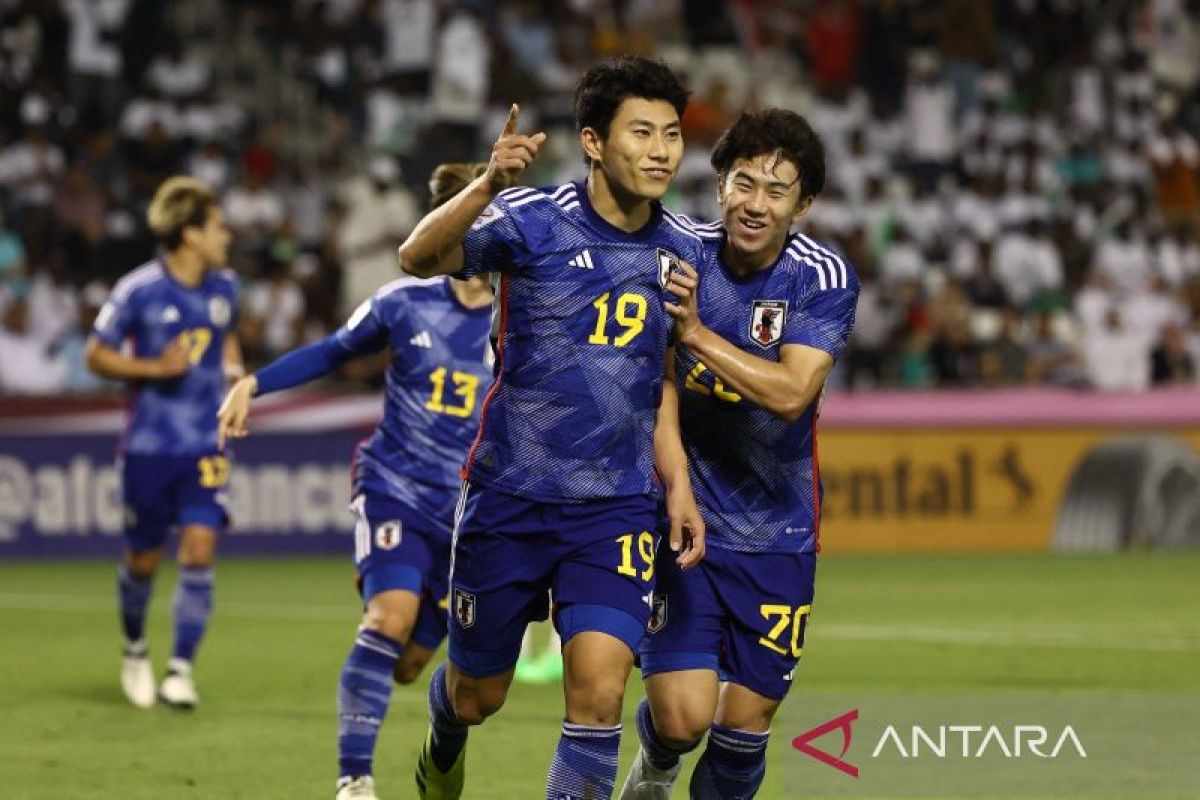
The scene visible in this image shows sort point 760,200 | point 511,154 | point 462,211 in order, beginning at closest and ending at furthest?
point 511,154
point 462,211
point 760,200

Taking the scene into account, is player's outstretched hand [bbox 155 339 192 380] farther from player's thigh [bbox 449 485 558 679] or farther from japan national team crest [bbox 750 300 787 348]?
japan national team crest [bbox 750 300 787 348]

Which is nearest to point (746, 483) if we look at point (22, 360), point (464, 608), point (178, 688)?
point (464, 608)

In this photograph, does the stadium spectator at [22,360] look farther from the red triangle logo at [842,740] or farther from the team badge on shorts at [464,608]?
the team badge on shorts at [464,608]

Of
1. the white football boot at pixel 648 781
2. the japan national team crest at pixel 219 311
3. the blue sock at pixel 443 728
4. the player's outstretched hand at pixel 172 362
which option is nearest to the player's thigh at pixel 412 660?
the blue sock at pixel 443 728

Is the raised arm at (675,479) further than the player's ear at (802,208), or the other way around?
the player's ear at (802,208)

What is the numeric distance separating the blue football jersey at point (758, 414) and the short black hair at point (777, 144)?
24 cm

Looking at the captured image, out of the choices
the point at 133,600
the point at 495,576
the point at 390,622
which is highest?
the point at 495,576

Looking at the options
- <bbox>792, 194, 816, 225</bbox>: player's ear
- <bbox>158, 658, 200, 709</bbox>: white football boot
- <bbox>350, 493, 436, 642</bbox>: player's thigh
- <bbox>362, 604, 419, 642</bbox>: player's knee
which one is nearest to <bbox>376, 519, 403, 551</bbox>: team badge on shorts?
<bbox>350, 493, 436, 642</bbox>: player's thigh

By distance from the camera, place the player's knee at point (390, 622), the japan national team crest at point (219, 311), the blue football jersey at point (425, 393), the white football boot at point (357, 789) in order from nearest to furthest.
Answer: the white football boot at point (357, 789) < the player's knee at point (390, 622) < the blue football jersey at point (425, 393) < the japan national team crest at point (219, 311)

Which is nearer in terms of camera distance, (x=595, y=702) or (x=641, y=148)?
(x=595, y=702)

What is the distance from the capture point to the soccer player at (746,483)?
6.62m

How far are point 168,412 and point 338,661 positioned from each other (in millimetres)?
2054

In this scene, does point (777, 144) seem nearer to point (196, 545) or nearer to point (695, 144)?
point (196, 545)

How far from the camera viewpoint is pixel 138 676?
1076 cm
